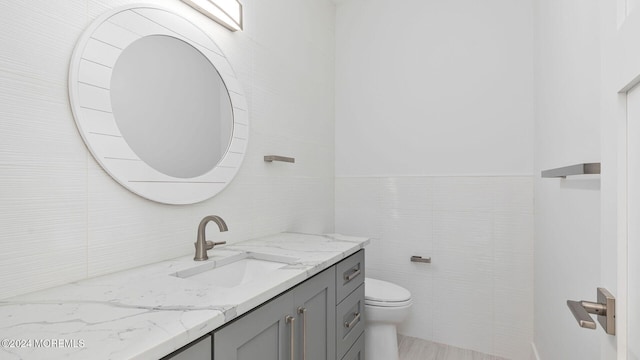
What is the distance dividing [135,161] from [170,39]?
0.53 metres

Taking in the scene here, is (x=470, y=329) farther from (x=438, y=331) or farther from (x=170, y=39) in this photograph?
(x=170, y=39)

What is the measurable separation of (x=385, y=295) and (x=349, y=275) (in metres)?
0.51

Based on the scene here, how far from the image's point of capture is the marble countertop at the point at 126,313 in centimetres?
62

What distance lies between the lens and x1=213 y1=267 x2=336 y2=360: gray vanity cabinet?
875 millimetres

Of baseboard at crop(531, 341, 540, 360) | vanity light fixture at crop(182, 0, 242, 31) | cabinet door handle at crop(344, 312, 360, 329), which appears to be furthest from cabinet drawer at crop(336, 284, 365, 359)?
vanity light fixture at crop(182, 0, 242, 31)

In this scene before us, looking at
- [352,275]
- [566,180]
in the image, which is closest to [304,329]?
[352,275]

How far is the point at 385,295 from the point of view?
200cm

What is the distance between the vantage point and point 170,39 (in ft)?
4.47

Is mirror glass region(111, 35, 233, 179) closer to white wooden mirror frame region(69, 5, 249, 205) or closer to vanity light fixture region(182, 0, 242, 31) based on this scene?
white wooden mirror frame region(69, 5, 249, 205)

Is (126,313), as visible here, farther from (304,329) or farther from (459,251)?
(459,251)

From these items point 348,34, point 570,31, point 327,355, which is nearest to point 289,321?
point 327,355

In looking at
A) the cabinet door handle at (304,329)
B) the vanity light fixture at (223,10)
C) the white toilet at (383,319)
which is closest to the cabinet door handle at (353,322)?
the white toilet at (383,319)

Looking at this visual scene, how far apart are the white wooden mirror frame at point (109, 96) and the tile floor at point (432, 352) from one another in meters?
1.70

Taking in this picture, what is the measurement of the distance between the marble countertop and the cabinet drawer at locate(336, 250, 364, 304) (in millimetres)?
312
